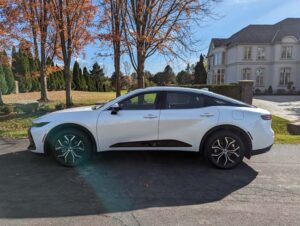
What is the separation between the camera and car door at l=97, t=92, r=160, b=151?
5.79 metres

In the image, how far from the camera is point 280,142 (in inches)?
333

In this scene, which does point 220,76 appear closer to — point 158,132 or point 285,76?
point 285,76

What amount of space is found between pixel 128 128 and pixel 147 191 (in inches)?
59.1

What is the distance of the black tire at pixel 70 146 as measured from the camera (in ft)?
19.0

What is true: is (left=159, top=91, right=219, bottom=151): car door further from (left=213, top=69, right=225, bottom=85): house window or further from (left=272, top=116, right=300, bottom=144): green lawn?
(left=213, top=69, right=225, bottom=85): house window

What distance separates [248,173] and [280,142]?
339 centimetres

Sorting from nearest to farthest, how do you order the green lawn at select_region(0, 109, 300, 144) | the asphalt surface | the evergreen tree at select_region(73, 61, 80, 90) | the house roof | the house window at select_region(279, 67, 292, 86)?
the asphalt surface
the green lawn at select_region(0, 109, 300, 144)
the house window at select_region(279, 67, 292, 86)
the house roof
the evergreen tree at select_region(73, 61, 80, 90)

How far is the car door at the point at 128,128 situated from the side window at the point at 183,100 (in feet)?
0.96

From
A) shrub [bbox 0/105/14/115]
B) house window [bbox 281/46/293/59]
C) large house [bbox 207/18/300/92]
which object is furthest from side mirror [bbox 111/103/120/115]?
house window [bbox 281/46/293/59]

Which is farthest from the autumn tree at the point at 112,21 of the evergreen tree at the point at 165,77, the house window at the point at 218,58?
the evergreen tree at the point at 165,77

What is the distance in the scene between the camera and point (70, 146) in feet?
19.1

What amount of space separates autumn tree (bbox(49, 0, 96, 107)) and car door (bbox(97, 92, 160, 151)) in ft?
29.5

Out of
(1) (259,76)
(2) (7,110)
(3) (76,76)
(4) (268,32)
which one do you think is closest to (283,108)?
(2) (7,110)

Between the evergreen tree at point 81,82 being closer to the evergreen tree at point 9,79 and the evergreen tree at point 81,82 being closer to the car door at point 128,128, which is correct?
the evergreen tree at point 9,79
